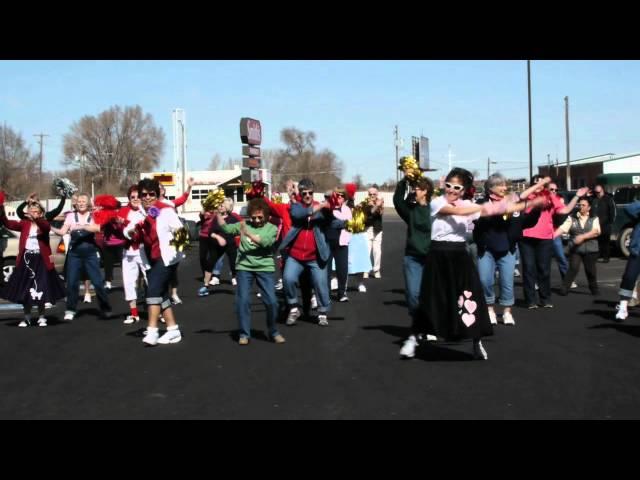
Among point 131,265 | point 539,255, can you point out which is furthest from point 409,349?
point 539,255

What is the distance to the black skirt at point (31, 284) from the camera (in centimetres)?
1157

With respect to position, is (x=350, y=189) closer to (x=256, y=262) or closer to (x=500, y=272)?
(x=500, y=272)

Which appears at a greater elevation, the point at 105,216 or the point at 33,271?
the point at 105,216

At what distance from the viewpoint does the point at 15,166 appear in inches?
3504

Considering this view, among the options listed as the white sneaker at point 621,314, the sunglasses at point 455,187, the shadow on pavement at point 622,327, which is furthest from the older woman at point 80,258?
the white sneaker at point 621,314

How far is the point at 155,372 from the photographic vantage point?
26.5 ft

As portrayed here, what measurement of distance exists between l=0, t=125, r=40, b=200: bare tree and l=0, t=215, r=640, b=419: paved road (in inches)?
3136

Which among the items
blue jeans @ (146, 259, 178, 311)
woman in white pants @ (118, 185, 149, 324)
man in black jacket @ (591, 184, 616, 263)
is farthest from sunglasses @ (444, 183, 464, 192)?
man in black jacket @ (591, 184, 616, 263)

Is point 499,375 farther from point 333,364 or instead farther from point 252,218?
point 252,218

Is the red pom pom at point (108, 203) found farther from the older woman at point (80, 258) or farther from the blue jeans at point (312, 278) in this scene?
the blue jeans at point (312, 278)

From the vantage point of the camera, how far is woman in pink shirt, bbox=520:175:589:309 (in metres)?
12.8

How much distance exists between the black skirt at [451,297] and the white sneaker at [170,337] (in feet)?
9.67

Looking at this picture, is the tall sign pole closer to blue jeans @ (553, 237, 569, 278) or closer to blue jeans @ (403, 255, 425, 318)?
blue jeans @ (553, 237, 569, 278)

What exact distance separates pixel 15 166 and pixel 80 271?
81952mm
